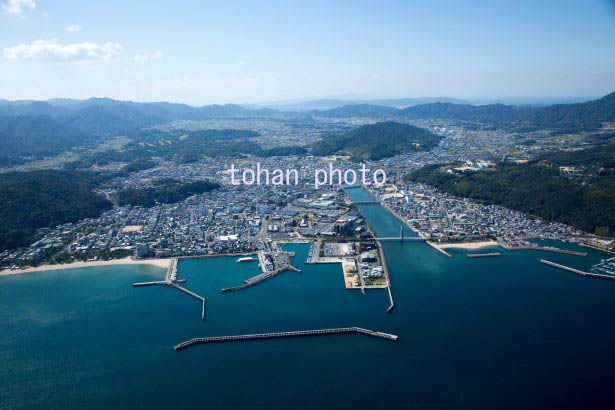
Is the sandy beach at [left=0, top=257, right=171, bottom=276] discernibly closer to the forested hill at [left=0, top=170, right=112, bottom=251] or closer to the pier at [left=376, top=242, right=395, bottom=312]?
the forested hill at [left=0, top=170, right=112, bottom=251]

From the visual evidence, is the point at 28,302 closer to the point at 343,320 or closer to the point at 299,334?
the point at 299,334

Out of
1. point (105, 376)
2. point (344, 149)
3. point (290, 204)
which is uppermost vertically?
point (344, 149)

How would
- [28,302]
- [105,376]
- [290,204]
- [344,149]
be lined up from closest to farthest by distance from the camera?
[105,376] < [28,302] < [290,204] < [344,149]

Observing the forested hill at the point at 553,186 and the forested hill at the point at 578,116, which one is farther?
the forested hill at the point at 578,116

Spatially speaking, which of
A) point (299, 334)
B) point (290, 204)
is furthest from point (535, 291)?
point (290, 204)

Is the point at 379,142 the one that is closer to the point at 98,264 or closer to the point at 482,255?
the point at 482,255

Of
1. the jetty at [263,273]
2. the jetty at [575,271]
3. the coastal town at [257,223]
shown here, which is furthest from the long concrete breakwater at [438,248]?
the jetty at [263,273]

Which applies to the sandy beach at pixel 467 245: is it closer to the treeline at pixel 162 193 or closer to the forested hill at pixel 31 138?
the treeline at pixel 162 193
